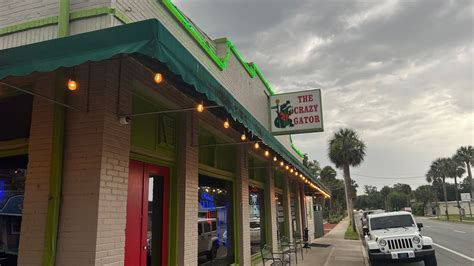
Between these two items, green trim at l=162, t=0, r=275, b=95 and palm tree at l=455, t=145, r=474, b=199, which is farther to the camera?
palm tree at l=455, t=145, r=474, b=199

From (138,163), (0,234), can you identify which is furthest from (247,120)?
(0,234)

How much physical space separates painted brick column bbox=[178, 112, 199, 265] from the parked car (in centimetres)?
253

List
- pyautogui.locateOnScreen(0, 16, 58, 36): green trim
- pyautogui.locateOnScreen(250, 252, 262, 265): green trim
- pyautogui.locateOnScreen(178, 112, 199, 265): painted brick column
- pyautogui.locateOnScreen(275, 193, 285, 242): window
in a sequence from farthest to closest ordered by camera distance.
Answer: pyautogui.locateOnScreen(275, 193, 285, 242): window, pyautogui.locateOnScreen(250, 252, 262, 265): green trim, pyautogui.locateOnScreen(178, 112, 199, 265): painted brick column, pyautogui.locateOnScreen(0, 16, 58, 36): green trim

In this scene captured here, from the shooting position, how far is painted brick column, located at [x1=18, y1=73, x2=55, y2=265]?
4777 millimetres

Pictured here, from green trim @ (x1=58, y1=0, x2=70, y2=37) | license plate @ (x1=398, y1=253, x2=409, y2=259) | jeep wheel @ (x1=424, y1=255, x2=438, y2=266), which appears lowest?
jeep wheel @ (x1=424, y1=255, x2=438, y2=266)

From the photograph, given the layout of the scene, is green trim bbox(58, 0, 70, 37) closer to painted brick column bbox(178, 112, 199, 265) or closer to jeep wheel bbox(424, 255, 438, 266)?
painted brick column bbox(178, 112, 199, 265)

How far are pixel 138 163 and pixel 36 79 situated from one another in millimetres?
1890

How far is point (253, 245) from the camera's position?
13016 mm

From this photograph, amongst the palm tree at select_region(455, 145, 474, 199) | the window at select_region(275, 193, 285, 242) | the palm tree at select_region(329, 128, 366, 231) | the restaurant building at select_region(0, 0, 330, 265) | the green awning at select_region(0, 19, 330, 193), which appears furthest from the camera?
the palm tree at select_region(455, 145, 474, 199)

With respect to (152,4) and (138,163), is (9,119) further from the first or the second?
(152,4)

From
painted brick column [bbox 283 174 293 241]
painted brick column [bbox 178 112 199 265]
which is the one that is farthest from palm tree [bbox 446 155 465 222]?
painted brick column [bbox 178 112 199 265]

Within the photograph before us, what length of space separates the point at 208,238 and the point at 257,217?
3848 mm

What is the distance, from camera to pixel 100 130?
16.0ft

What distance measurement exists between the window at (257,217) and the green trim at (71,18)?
8.61m
